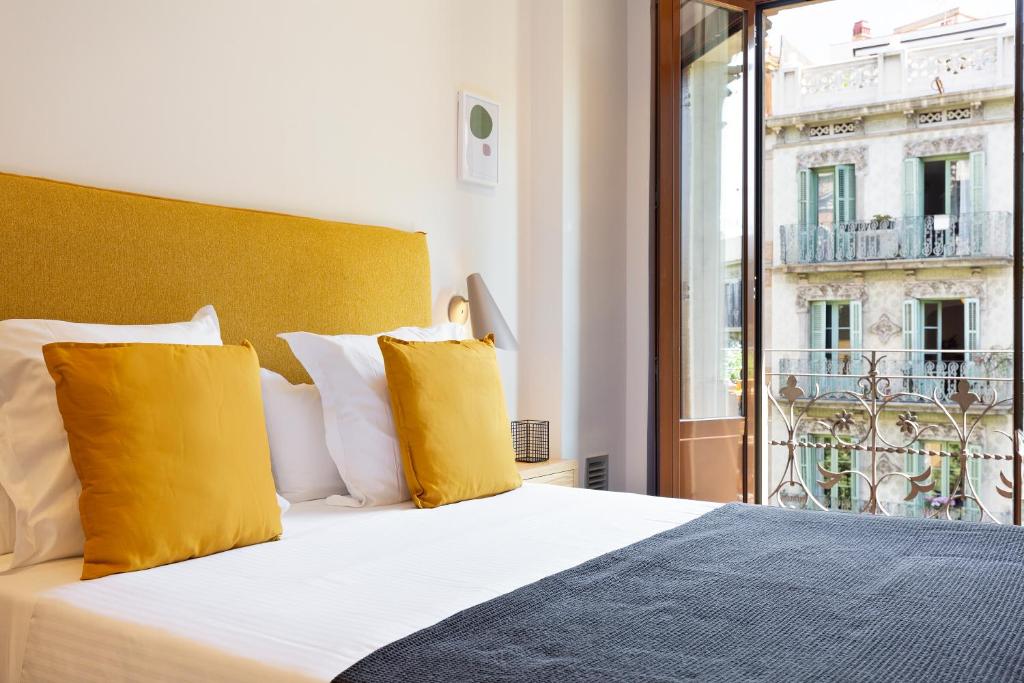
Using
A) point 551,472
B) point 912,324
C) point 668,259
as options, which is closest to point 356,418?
point 551,472

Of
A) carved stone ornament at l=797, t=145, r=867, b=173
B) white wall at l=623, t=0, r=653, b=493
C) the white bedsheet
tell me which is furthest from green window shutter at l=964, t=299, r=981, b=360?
the white bedsheet

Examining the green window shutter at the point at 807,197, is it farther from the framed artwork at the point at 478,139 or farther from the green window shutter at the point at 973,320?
the framed artwork at the point at 478,139

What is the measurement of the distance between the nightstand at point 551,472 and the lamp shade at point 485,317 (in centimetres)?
43

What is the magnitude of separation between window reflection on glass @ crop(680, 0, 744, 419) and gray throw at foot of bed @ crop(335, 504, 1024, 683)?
1982 millimetres

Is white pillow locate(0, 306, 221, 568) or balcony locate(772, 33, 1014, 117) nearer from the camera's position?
white pillow locate(0, 306, 221, 568)

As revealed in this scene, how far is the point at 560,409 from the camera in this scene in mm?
3631

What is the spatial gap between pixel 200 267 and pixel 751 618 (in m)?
1.62

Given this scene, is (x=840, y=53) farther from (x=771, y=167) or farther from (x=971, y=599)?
(x=971, y=599)

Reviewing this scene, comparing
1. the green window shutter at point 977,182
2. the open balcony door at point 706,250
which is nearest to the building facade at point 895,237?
the green window shutter at point 977,182

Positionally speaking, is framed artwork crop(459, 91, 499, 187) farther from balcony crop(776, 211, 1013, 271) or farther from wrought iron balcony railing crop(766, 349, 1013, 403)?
balcony crop(776, 211, 1013, 271)

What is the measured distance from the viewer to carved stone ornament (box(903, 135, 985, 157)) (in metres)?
10.7

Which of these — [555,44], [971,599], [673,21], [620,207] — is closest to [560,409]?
[620,207]

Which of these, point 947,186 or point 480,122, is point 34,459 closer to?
point 480,122

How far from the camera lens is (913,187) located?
11109mm
